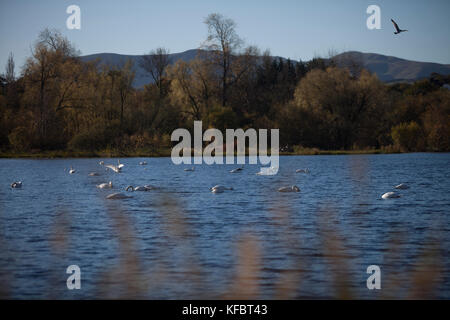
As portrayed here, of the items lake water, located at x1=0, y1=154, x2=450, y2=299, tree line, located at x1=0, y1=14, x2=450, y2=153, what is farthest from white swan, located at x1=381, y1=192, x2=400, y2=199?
tree line, located at x1=0, y1=14, x2=450, y2=153

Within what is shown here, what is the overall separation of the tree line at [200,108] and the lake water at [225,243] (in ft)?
119

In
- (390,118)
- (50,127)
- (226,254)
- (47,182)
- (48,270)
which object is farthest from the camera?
(390,118)

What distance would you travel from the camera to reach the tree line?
198 feet

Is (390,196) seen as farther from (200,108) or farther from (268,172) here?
(200,108)

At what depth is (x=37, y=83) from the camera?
6184cm

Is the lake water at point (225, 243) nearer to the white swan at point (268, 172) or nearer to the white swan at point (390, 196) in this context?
the white swan at point (390, 196)

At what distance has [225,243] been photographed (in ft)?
43.2

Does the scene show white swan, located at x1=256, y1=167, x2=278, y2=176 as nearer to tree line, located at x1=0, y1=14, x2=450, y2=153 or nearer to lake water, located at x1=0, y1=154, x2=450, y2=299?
lake water, located at x1=0, y1=154, x2=450, y2=299

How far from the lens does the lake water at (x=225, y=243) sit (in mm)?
9609

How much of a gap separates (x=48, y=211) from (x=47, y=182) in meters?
12.4

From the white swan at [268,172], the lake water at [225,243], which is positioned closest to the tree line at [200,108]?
the white swan at [268,172]

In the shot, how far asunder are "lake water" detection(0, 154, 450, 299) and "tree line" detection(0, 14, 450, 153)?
119ft

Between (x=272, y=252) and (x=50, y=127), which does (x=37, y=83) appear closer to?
(x=50, y=127)

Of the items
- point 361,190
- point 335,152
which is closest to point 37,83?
point 335,152
